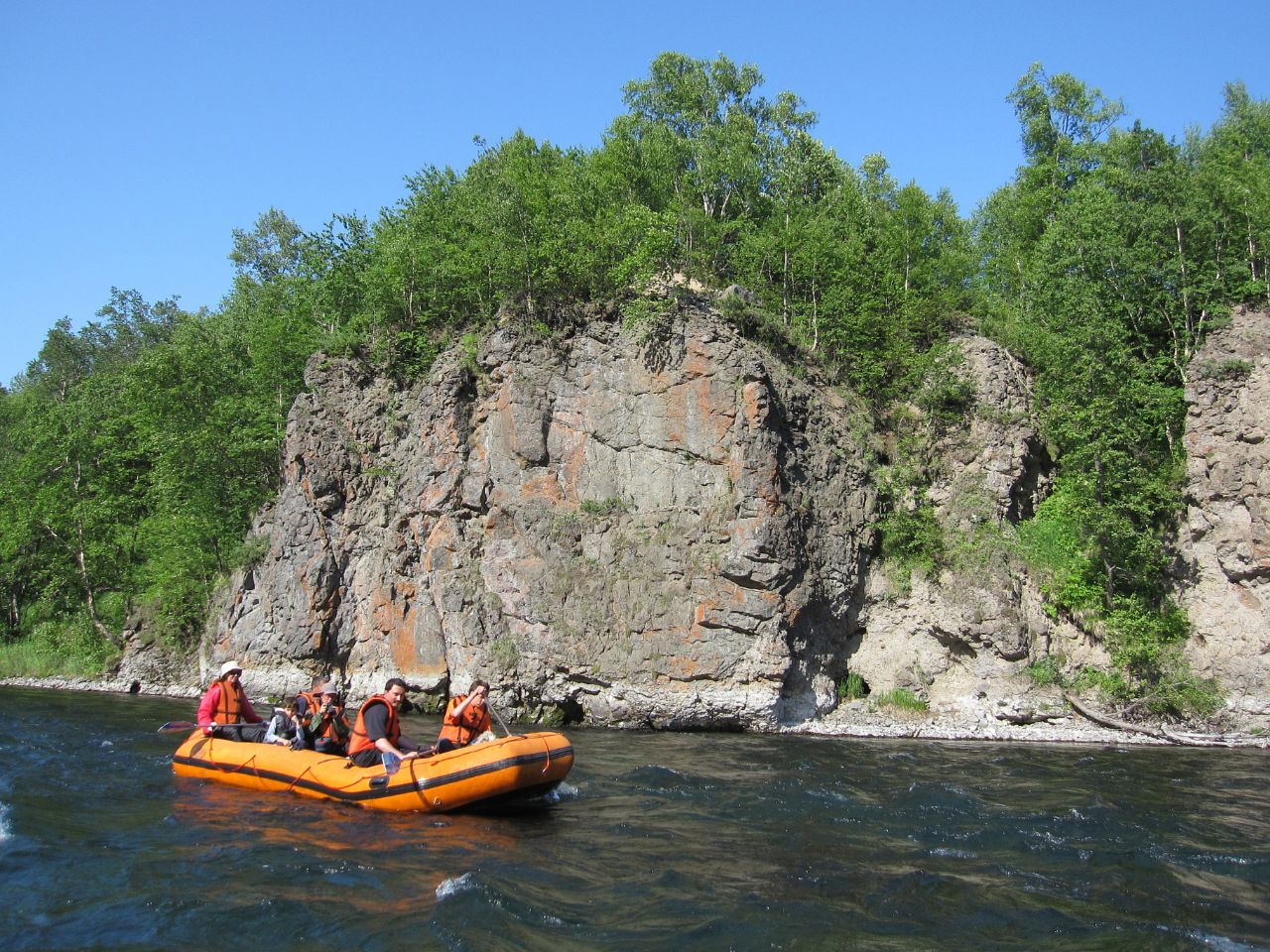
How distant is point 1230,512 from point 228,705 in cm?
2137

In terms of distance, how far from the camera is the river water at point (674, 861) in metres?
7.29

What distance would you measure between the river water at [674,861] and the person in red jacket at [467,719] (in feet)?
4.33

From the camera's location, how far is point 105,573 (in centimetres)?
3269

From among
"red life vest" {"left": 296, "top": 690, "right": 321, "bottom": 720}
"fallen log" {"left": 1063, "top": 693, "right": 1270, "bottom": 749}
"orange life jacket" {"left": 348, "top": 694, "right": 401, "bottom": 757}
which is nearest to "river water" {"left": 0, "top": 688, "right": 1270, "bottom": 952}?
"orange life jacket" {"left": 348, "top": 694, "right": 401, "bottom": 757}

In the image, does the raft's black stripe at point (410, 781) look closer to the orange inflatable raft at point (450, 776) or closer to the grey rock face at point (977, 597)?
the orange inflatable raft at point (450, 776)

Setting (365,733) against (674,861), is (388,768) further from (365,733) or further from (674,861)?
(674,861)

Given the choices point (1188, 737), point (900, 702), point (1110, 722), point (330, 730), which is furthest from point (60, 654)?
point (1188, 737)

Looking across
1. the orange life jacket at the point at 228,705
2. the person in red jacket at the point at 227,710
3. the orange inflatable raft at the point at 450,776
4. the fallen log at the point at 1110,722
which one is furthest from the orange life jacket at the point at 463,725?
the fallen log at the point at 1110,722

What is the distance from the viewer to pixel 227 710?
14.3m

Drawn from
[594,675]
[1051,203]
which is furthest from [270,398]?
[1051,203]

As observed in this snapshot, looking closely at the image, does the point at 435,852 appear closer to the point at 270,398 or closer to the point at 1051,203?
the point at 270,398

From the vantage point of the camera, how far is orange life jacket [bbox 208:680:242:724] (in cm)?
1413

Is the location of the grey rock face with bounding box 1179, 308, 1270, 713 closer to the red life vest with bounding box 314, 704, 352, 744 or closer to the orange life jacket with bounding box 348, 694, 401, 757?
the orange life jacket with bounding box 348, 694, 401, 757

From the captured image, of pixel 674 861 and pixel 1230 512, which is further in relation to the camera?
pixel 1230 512
